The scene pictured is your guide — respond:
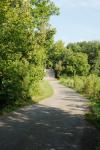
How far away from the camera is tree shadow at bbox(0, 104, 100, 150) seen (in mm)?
12508

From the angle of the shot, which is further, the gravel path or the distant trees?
the distant trees

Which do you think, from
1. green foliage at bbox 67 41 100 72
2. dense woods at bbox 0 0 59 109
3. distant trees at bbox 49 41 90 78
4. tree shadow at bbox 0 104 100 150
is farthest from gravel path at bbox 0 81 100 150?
green foliage at bbox 67 41 100 72

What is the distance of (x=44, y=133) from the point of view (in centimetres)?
1466

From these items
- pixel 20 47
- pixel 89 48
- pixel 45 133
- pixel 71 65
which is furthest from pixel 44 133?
pixel 89 48

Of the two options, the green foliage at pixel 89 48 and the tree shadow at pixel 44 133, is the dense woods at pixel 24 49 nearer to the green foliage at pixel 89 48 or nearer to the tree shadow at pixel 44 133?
the tree shadow at pixel 44 133

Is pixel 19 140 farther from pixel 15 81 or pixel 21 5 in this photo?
pixel 21 5

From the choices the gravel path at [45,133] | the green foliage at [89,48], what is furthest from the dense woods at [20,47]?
the green foliage at [89,48]


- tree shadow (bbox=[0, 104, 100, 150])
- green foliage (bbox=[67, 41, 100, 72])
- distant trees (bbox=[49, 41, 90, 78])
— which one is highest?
green foliage (bbox=[67, 41, 100, 72])

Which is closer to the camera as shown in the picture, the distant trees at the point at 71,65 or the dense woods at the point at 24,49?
the dense woods at the point at 24,49

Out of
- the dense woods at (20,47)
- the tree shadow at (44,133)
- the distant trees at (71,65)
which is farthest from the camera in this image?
the distant trees at (71,65)

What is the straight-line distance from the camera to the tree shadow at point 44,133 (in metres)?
12.5

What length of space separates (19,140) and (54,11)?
61.2 feet

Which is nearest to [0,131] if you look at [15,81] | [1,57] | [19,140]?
[19,140]

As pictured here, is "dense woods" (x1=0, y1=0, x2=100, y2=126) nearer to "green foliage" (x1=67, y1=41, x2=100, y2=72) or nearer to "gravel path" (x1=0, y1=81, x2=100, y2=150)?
"gravel path" (x1=0, y1=81, x2=100, y2=150)
